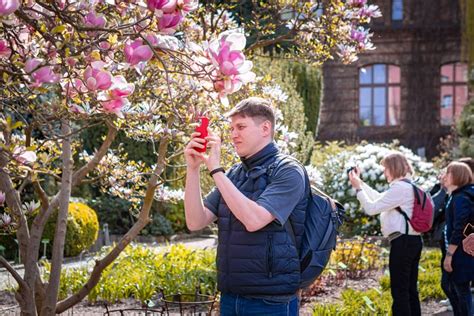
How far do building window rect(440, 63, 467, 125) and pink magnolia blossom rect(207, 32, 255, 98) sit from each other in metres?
24.1

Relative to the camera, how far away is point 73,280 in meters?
7.93

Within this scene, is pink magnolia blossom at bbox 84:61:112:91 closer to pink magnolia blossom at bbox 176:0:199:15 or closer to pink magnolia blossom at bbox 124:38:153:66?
pink magnolia blossom at bbox 124:38:153:66

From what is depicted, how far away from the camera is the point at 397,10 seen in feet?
87.2

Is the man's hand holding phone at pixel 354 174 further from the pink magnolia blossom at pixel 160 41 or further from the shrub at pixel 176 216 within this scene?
the shrub at pixel 176 216

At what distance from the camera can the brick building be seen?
25859mm

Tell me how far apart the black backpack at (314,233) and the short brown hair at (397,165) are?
105 inches

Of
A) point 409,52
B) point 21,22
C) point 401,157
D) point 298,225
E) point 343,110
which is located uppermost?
point 409,52

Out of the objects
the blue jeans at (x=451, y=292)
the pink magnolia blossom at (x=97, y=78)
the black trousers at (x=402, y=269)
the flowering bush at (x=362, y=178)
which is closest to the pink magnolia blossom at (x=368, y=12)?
the black trousers at (x=402, y=269)

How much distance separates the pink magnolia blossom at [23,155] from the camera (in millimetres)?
2967

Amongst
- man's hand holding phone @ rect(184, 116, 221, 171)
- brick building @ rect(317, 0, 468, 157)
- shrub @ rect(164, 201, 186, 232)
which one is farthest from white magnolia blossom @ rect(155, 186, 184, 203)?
brick building @ rect(317, 0, 468, 157)

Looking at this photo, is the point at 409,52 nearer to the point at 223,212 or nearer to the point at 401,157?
the point at 401,157

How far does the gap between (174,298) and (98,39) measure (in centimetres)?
458

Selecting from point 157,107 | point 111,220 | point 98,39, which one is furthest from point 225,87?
point 111,220

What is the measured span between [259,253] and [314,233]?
10.9 inches
